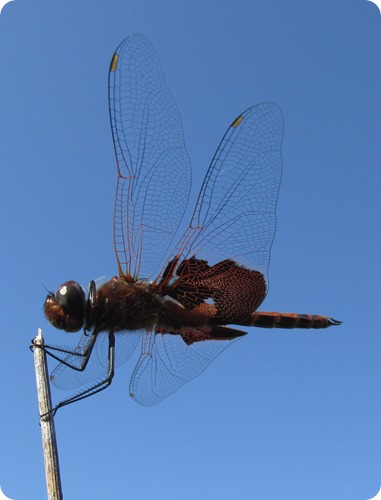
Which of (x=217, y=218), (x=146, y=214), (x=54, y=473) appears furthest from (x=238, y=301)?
(x=54, y=473)

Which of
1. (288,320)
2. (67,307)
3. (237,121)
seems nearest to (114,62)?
(237,121)

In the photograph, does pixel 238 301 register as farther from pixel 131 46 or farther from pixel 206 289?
pixel 131 46

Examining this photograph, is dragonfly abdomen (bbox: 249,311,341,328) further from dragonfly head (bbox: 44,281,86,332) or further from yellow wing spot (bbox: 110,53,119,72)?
yellow wing spot (bbox: 110,53,119,72)

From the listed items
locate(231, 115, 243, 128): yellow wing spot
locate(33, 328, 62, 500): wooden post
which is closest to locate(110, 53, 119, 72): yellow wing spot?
locate(231, 115, 243, 128): yellow wing spot

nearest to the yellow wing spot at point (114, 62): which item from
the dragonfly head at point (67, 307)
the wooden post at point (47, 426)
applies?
the dragonfly head at point (67, 307)

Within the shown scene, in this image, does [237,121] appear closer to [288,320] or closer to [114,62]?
[114,62]
